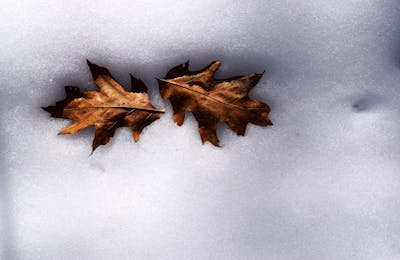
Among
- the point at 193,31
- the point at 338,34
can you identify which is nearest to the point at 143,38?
the point at 193,31

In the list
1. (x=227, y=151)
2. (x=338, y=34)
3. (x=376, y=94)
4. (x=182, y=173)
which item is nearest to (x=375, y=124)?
(x=376, y=94)

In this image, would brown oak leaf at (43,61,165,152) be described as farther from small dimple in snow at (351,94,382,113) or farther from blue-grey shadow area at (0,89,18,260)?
small dimple in snow at (351,94,382,113)

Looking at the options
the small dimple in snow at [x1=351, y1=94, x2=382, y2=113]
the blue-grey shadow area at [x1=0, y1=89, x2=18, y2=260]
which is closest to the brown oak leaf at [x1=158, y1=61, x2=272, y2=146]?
the small dimple in snow at [x1=351, y1=94, x2=382, y2=113]

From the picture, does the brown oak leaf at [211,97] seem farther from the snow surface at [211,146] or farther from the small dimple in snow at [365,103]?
the small dimple in snow at [365,103]

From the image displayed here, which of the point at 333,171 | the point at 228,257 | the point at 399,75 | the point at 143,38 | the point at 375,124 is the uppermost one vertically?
the point at 143,38

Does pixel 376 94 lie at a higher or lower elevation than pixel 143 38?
lower

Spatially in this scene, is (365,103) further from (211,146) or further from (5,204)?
(5,204)

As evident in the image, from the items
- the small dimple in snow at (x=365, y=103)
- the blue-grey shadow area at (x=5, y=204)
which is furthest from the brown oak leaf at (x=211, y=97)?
the blue-grey shadow area at (x=5, y=204)

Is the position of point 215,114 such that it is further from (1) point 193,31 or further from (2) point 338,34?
(2) point 338,34
